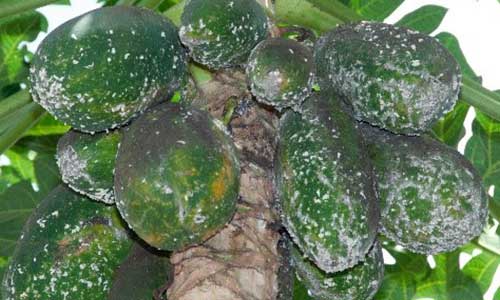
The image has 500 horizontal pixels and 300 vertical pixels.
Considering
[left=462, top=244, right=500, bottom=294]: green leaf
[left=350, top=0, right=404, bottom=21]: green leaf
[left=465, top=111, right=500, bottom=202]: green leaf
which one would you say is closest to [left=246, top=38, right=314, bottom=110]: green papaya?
[left=350, top=0, right=404, bottom=21]: green leaf

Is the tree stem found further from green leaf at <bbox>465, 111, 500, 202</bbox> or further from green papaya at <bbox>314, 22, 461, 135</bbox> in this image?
green leaf at <bbox>465, 111, 500, 202</bbox>

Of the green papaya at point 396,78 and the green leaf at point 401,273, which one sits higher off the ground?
the green papaya at point 396,78

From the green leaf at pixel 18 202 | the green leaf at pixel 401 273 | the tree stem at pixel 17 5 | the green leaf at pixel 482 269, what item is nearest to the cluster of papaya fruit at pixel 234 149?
the tree stem at pixel 17 5

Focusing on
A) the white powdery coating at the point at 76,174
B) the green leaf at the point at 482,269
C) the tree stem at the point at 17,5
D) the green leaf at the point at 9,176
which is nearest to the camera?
the white powdery coating at the point at 76,174

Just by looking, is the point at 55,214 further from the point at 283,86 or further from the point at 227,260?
the point at 283,86

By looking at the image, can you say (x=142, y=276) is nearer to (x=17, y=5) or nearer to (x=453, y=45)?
(x=17, y=5)

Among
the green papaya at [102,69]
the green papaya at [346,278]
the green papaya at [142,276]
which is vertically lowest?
the green papaya at [142,276]

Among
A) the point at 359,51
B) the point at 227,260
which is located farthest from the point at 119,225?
the point at 359,51

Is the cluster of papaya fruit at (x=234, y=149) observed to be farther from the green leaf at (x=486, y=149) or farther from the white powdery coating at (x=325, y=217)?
→ the green leaf at (x=486, y=149)
